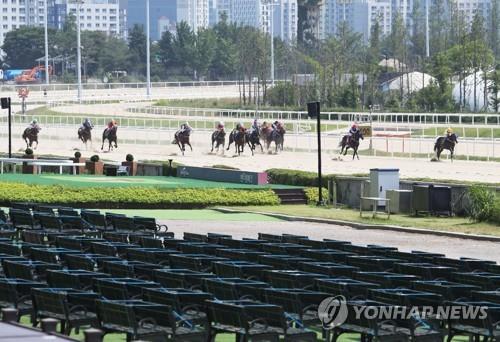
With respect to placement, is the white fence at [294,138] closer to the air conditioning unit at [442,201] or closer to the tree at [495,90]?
the tree at [495,90]

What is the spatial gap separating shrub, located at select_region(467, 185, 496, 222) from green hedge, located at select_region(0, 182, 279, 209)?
6678 millimetres

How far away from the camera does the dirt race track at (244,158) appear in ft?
155

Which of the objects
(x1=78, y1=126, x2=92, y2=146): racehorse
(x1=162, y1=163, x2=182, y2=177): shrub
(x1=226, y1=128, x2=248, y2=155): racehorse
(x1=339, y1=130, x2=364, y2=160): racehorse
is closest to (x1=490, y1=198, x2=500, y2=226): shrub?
(x1=162, y1=163, x2=182, y2=177): shrub

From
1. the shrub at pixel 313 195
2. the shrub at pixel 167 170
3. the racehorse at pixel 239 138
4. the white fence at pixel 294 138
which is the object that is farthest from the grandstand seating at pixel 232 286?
the racehorse at pixel 239 138

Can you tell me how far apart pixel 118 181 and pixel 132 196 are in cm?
454

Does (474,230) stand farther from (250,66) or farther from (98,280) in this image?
(250,66)

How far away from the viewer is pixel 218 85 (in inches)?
5389

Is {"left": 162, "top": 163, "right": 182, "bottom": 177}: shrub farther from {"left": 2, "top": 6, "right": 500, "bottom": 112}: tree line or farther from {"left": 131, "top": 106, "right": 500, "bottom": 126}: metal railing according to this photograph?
{"left": 2, "top": 6, "right": 500, "bottom": 112}: tree line

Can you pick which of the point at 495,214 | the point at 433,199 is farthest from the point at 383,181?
Answer: the point at 495,214

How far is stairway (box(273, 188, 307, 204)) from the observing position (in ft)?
126

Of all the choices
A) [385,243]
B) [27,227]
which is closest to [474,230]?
[385,243]

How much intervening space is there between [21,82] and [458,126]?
91265mm

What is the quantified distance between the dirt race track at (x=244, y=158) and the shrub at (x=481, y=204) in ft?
32.1

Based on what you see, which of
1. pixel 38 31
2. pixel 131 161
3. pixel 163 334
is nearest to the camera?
pixel 163 334
